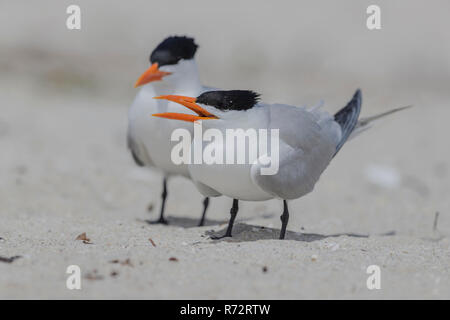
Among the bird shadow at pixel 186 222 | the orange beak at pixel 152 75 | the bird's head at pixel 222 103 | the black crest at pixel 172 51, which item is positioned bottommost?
the bird shadow at pixel 186 222

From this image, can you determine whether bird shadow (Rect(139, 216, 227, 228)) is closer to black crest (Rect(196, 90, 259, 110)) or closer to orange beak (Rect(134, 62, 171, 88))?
orange beak (Rect(134, 62, 171, 88))

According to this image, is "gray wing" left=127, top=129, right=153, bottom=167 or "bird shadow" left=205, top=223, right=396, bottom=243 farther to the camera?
"gray wing" left=127, top=129, right=153, bottom=167

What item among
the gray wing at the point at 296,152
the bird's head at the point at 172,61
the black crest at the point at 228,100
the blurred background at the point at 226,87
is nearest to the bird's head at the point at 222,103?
A: the black crest at the point at 228,100

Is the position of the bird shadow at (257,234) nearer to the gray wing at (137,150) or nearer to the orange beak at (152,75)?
the gray wing at (137,150)

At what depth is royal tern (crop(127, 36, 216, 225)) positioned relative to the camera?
5.38 metres

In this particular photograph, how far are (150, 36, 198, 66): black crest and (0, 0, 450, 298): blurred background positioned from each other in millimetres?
1293

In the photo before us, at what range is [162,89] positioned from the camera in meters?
5.47

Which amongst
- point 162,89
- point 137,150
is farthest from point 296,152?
point 137,150

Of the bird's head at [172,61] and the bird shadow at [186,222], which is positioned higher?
the bird's head at [172,61]

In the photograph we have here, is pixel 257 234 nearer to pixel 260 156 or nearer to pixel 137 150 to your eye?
pixel 260 156

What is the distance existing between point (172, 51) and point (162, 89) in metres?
0.30

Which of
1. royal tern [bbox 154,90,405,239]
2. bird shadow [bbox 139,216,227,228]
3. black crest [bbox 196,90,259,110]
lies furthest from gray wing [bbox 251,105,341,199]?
bird shadow [bbox 139,216,227,228]

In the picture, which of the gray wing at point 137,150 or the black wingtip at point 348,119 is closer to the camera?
the black wingtip at point 348,119

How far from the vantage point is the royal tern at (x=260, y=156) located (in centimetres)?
421
